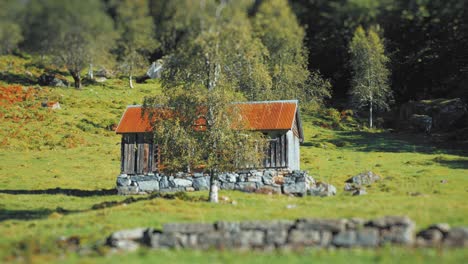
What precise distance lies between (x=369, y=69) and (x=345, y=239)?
5718 centimetres

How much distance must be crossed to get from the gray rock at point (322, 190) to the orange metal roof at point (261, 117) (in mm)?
4713

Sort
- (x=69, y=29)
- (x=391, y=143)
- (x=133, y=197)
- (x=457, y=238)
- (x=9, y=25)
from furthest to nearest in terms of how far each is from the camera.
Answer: (x=391, y=143)
(x=133, y=197)
(x=9, y=25)
(x=69, y=29)
(x=457, y=238)

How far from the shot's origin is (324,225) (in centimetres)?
1608

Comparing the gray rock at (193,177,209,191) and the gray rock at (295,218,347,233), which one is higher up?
the gray rock at (193,177,209,191)

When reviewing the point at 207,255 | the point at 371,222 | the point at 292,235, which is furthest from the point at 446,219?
the point at 207,255

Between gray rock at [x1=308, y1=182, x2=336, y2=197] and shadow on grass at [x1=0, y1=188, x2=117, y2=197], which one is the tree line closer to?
gray rock at [x1=308, y1=182, x2=336, y2=197]

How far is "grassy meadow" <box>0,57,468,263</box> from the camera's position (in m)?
16.1

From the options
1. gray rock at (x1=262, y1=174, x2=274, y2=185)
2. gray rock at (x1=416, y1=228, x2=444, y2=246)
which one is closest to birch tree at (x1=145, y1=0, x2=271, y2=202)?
gray rock at (x1=262, y1=174, x2=274, y2=185)

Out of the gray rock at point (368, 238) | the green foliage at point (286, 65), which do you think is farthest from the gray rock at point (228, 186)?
the green foliage at point (286, 65)

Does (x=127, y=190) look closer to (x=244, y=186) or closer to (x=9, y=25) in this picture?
(x=244, y=186)

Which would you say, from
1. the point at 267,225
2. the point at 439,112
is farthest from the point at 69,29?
the point at 439,112

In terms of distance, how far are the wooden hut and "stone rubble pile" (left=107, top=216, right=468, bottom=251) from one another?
19180 millimetres

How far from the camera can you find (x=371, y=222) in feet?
52.7

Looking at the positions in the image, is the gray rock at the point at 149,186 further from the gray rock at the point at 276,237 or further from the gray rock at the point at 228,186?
the gray rock at the point at 276,237
